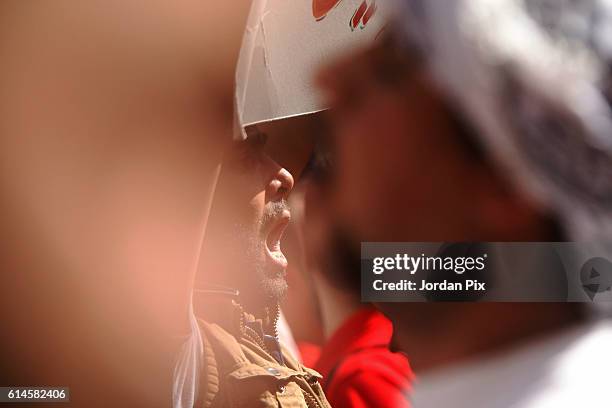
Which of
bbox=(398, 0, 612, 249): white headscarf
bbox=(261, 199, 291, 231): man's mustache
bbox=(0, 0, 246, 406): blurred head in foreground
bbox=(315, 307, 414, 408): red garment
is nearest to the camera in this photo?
bbox=(398, 0, 612, 249): white headscarf

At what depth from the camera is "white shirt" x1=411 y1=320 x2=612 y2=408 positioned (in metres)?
0.37

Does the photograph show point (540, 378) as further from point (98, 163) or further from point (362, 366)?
point (362, 366)

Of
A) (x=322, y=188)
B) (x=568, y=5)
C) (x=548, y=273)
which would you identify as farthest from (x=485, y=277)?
(x=322, y=188)

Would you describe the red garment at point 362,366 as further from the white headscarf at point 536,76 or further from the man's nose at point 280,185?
the white headscarf at point 536,76

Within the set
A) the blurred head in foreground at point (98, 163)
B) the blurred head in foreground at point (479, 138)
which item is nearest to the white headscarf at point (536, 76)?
the blurred head in foreground at point (479, 138)

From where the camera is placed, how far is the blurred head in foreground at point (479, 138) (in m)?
0.35

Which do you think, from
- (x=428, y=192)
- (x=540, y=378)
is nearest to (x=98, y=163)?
(x=428, y=192)

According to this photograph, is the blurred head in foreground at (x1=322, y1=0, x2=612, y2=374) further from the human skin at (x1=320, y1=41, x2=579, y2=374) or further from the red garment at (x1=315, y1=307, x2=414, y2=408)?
the red garment at (x1=315, y1=307, x2=414, y2=408)

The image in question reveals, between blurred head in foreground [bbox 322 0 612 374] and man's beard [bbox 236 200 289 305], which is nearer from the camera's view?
blurred head in foreground [bbox 322 0 612 374]

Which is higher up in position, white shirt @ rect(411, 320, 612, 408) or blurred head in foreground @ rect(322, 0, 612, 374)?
blurred head in foreground @ rect(322, 0, 612, 374)

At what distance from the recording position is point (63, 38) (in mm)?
827

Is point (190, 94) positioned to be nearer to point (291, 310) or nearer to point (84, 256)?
point (84, 256)

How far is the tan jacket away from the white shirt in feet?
1.58

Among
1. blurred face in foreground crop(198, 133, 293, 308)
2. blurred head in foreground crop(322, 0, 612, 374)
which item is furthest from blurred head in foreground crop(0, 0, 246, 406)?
blurred head in foreground crop(322, 0, 612, 374)
